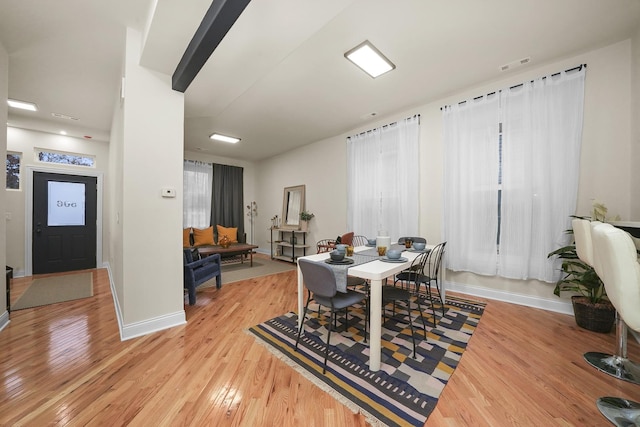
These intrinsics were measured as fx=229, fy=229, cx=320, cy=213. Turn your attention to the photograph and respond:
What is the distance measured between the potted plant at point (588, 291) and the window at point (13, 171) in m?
8.56

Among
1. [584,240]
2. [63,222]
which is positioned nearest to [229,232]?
[63,222]

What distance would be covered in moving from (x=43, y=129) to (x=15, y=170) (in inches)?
36.2

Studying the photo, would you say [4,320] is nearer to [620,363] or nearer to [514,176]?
[620,363]

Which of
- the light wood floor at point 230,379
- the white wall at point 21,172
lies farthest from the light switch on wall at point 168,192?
the white wall at point 21,172

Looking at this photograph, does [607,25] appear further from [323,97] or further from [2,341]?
[2,341]

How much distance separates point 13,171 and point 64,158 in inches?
29.2

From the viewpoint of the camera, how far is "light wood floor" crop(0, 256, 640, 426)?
4.45ft

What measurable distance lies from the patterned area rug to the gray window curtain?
4662mm

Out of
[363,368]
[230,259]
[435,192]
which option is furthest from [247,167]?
[363,368]

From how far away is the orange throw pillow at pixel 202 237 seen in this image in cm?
557

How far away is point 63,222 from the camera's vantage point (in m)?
4.77

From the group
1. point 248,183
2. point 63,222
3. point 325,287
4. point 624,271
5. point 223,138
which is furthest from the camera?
point 248,183

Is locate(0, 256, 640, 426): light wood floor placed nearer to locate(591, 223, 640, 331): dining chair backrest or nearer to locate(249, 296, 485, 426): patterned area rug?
locate(249, 296, 485, 426): patterned area rug

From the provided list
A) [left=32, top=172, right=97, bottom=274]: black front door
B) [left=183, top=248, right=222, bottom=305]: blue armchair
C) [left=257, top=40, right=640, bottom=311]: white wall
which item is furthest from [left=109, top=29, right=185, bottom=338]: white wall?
[left=32, top=172, right=97, bottom=274]: black front door
